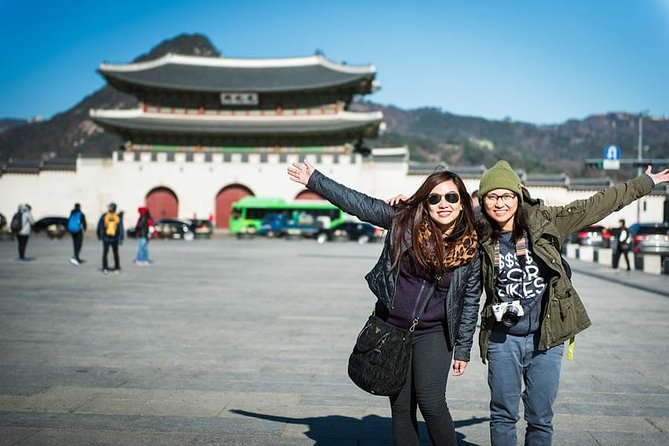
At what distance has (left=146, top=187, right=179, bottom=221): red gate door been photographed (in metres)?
47.8

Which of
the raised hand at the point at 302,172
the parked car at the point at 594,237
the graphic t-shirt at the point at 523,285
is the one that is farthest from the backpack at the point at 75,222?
the parked car at the point at 594,237

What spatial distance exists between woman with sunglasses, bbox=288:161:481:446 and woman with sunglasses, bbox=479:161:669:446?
0.51 feet

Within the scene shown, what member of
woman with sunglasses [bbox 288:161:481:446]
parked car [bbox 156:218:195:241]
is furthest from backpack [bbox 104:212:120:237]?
parked car [bbox 156:218:195:241]

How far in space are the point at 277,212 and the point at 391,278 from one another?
41871mm

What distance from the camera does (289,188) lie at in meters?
47.0

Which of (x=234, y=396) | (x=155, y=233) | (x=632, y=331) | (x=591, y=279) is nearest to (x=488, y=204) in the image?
(x=234, y=396)

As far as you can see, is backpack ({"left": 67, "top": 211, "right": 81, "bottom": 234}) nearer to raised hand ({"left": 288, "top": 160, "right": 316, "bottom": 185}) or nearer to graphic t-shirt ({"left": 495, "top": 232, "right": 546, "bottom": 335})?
raised hand ({"left": 288, "top": 160, "right": 316, "bottom": 185})

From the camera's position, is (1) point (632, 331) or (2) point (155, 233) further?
(2) point (155, 233)

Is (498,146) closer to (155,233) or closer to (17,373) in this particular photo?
(155,233)

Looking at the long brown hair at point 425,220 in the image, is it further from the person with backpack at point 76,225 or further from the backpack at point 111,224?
the person with backpack at point 76,225

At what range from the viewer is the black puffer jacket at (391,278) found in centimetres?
346

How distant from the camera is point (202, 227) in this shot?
1689 inches

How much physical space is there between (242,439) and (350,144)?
144ft

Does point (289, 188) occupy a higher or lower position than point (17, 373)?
higher
